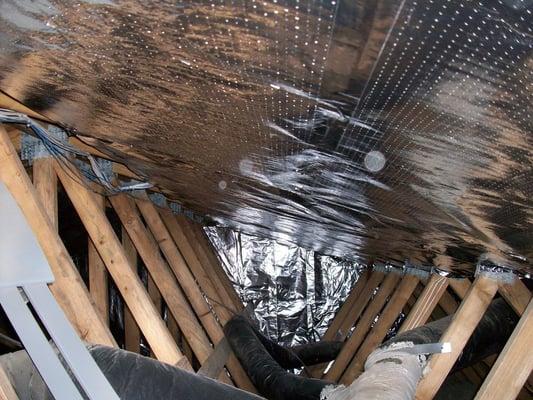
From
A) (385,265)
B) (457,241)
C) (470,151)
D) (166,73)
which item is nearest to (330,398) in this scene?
(457,241)

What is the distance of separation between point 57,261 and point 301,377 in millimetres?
1424

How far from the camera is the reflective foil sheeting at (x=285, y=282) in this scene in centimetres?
557

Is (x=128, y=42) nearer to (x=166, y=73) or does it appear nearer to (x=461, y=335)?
(x=166, y=73)

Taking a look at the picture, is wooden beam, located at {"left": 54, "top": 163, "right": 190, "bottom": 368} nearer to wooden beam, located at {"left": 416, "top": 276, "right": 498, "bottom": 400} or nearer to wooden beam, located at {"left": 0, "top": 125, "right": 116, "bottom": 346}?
wooden beam, located at {"left": 0, "top": 125, "right": 116, "bottom": 346}

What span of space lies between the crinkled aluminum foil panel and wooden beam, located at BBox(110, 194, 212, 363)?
0.95 metres

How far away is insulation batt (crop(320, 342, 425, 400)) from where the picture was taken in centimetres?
146

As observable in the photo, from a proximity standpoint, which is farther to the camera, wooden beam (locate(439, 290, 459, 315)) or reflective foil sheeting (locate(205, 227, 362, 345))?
reflective foil sheeting (locate(205, 227, 362, 345))

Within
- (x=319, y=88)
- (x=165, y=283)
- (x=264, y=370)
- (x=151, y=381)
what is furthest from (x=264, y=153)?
(x=264, y=370)

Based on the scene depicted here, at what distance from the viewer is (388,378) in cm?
156

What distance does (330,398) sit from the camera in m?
1.92

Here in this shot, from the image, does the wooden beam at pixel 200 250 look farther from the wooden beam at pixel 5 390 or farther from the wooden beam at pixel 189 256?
the wooden beam at pixel 5 390

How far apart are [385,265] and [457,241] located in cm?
274

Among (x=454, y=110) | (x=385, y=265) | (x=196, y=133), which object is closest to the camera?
(x=454, y=110)

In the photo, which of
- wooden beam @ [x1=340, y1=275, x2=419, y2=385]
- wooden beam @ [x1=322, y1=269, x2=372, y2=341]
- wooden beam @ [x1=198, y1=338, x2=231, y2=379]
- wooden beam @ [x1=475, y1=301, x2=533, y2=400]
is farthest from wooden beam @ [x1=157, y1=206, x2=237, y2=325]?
wooden beam @ [x1=475, y1=301, x2=533, y2=400]
